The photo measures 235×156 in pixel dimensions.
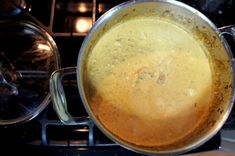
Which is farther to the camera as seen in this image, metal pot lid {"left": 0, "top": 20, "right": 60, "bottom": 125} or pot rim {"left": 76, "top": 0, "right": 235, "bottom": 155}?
metal pot lid {"left": 0, "top": 20, "right": 60, "bottom": 125}

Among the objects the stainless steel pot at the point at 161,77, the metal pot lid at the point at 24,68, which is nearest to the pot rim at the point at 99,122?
the stainless steel pot at the point at 161,77

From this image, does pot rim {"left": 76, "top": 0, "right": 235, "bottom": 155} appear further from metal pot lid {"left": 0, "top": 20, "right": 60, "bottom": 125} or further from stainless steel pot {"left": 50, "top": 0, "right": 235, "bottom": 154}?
metal pot lid {"left": 0, "top": 20, "right": 60, "bottom": 125}

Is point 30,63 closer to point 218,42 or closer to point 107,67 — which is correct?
point 107,67

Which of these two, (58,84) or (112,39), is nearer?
(58,84)

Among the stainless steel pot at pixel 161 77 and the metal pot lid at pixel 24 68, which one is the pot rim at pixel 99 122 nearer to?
the stainless steel pot at pixel 161 77

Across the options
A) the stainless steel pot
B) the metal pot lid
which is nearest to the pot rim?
the stainless steel pot

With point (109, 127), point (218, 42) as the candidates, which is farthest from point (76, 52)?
point (218, 42)

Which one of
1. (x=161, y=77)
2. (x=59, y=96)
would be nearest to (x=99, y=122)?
(x=59, y=96)
